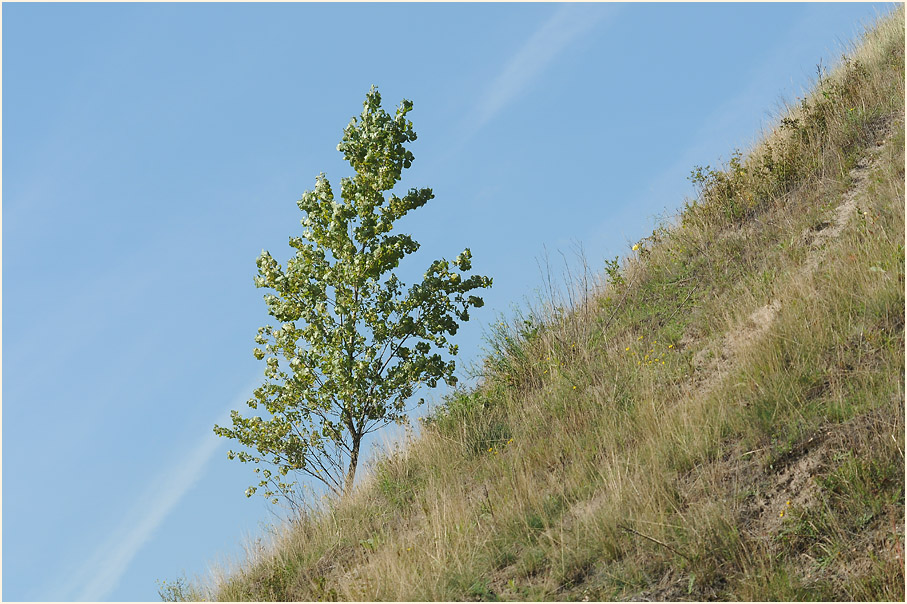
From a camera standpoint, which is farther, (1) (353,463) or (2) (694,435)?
(1) (353,463)

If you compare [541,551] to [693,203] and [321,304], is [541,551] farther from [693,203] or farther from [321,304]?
[693,203]

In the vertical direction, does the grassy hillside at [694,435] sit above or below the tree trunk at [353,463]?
below

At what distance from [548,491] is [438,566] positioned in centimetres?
146

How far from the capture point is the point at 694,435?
7.99m

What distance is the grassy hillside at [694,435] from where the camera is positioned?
265 inches

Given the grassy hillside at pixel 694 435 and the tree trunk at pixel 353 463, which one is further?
the tree trunk at pixel 353 463

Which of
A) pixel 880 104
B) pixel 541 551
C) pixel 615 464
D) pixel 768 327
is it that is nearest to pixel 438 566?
pixel 541 551

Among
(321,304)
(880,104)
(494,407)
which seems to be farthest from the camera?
(880,104)

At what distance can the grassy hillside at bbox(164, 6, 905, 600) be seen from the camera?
22.1ft

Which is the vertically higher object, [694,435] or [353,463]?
[353,463]

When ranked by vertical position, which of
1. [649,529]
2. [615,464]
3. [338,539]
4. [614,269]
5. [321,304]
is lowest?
[649,529]

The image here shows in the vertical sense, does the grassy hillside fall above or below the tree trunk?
below

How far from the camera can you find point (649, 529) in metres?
7.14

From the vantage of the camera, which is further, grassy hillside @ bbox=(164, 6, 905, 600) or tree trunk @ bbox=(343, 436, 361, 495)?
tree trunk @ bbox=(343, 436, 361, 495)
